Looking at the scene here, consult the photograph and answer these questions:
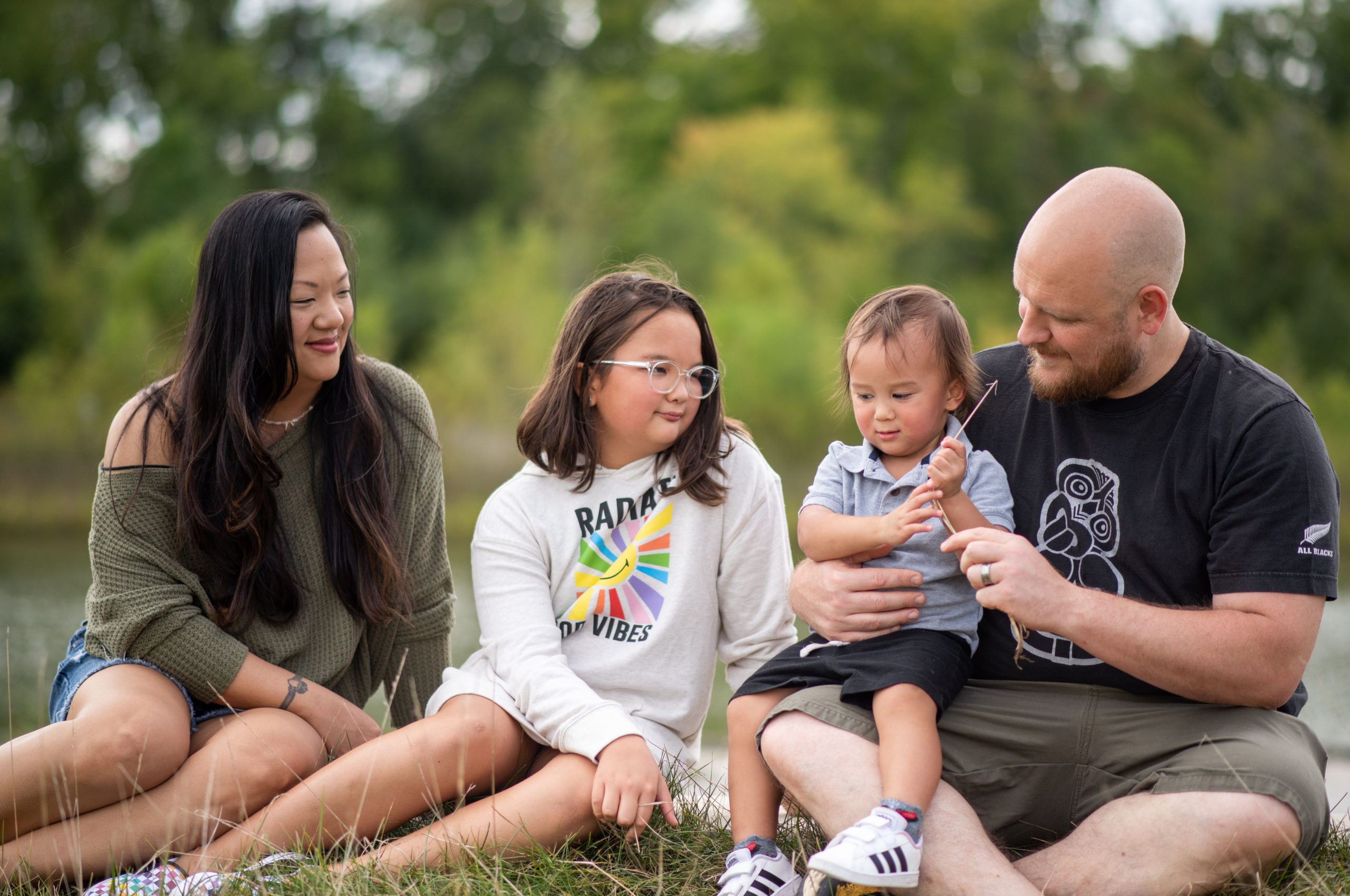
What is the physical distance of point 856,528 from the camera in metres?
2.44

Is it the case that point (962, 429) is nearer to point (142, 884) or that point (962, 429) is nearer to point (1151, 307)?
point (1151, 307)

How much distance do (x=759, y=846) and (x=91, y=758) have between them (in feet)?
4.52

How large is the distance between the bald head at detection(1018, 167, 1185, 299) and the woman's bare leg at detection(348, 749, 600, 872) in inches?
55.5

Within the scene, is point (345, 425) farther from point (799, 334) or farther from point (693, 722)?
point (799, 334)

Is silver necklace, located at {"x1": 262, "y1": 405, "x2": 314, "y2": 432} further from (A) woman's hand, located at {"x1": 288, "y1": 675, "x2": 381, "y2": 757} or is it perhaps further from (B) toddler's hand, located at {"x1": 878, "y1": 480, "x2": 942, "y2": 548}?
(B) toddler's hand, located at {"x1": 878, "y1": 480, "x2": 942, "y2": 548}

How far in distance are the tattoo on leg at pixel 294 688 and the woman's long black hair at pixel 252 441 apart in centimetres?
15

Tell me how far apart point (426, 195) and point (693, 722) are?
28.5m

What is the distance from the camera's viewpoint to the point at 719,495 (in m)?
2.74

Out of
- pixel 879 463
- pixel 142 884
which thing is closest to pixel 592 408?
pixel 879 463

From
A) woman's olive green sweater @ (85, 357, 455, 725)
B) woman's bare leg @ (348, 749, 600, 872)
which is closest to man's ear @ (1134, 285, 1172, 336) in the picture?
woman's bare leg @ (348, 749, 600, 872)

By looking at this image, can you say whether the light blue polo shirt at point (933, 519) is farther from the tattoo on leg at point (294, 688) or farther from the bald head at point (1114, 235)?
the tattoo on leg at point (294, 688)

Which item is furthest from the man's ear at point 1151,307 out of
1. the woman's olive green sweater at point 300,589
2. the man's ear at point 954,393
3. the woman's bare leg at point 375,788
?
the woman's olive green sweater at point 300,589

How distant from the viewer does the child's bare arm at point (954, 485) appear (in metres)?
2.31

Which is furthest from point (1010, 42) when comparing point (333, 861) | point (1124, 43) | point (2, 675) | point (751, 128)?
point (333, 861)
